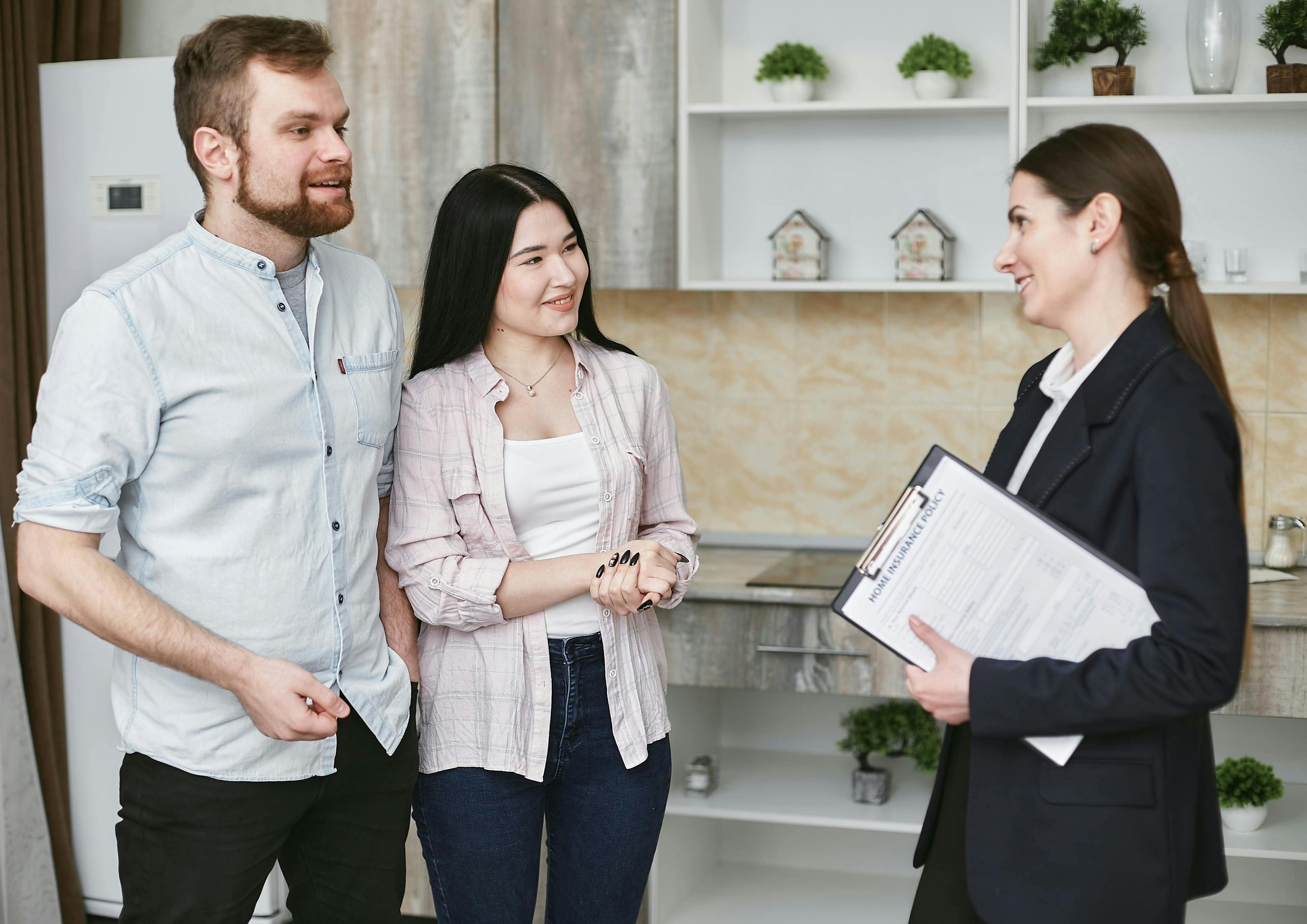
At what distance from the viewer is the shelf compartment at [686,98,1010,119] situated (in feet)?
9.00

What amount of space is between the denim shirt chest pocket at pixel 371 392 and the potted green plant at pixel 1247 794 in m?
1.97

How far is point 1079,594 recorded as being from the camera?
1.26 metres

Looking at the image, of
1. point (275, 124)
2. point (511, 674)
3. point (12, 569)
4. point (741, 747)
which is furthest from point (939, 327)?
point (12, 569)

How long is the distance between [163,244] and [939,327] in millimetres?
2054

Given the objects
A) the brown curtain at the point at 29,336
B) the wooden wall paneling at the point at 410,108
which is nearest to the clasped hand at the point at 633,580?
the wooden wall paneling at the point at 410,108

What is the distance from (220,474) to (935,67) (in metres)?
2.02

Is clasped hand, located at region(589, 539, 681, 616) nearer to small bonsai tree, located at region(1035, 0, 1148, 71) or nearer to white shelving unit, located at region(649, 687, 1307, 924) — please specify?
white shelving unit, located at region(649, 687, 1307, 924)

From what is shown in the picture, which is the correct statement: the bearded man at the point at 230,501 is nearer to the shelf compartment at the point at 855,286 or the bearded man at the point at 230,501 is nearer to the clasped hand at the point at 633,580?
the clasped hand at the point at 633,580

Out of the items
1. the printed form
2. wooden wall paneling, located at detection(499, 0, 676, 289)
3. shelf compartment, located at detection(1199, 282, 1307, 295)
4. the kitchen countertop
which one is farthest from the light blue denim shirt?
shelf compartment, located at detection(1199, 282, 1307, 295)

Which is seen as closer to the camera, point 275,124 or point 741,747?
point 275,124

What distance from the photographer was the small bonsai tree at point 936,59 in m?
2.82

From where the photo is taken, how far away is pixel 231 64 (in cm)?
146

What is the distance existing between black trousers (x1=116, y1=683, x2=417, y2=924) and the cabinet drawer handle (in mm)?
1109

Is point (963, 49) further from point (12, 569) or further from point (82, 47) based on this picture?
point (12, 569)
